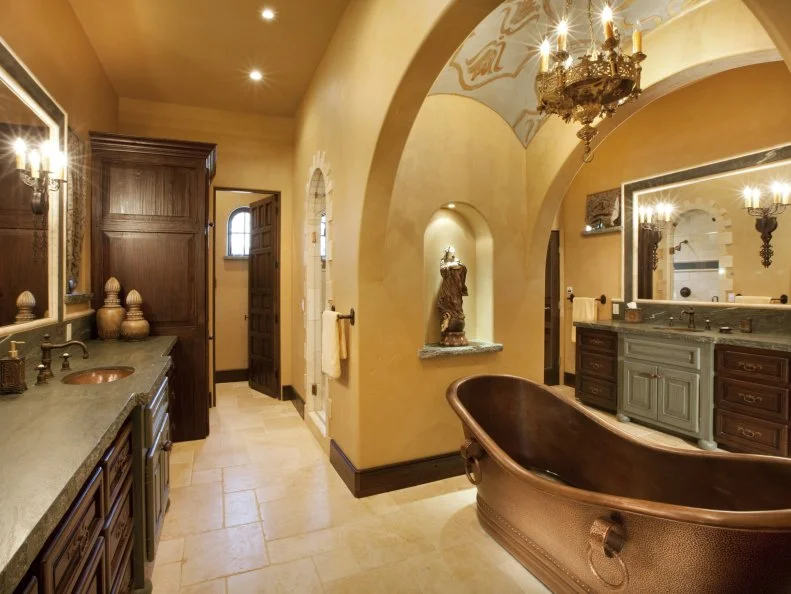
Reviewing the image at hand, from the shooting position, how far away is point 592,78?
1806 millimetres

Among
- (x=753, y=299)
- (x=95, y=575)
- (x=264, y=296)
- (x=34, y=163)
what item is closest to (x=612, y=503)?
(x=95, y=575)

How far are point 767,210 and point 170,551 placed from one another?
5.09 metres

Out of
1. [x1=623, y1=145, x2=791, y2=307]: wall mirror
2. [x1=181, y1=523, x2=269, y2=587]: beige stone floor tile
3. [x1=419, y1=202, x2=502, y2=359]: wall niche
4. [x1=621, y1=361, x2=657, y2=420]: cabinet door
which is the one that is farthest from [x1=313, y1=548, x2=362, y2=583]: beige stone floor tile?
[x1=623, y1=145, x2=791, y2=307]: wall mirror

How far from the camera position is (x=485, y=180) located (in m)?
3.22

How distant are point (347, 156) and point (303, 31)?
1.27 meters

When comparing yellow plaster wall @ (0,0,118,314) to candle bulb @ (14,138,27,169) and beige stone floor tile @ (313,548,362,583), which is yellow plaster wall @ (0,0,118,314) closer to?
candle bulb @ (14,138,27,169)

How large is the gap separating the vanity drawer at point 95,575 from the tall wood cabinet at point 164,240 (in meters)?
2.63

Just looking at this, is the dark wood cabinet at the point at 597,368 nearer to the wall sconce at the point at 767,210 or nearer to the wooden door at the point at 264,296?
the wall sconce at the point at 767,210

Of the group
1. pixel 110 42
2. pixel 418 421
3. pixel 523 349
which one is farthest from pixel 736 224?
pixel 110 42

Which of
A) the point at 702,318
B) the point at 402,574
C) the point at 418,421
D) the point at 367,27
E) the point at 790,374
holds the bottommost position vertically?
the point at 402,574

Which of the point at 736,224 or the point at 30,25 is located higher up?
the point at 30,25

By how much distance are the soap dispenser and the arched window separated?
4.44 meters

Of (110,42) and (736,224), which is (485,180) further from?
(110,42)

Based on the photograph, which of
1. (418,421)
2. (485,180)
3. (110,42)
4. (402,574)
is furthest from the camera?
(110,42)
